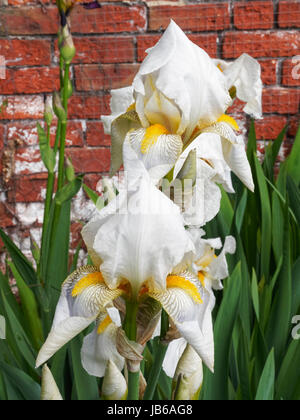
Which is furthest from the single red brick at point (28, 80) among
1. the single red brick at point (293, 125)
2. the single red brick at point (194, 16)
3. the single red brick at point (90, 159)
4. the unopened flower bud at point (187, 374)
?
the unopened flower bud at point (187, 374)

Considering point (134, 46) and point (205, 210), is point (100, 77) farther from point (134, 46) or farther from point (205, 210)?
point (205, 210)

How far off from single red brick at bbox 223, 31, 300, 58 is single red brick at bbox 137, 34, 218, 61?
36 mm

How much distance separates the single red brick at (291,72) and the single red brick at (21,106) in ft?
2.53

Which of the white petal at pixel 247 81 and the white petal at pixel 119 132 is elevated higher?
the white petal at pixel 247 81

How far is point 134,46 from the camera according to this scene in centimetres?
149

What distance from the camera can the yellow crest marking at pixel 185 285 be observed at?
0.40 meters

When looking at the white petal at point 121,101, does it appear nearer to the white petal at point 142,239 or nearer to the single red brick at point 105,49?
the white petal at point 142,239

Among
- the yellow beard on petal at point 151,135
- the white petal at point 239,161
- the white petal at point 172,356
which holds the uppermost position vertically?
the yellow beard on petal at point 151,135

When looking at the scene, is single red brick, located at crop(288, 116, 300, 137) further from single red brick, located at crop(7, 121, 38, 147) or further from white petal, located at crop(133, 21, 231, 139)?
white petal, located at crop(133, 21, 231, 139)

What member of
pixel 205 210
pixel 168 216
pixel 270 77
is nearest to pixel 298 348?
pixel 205 210

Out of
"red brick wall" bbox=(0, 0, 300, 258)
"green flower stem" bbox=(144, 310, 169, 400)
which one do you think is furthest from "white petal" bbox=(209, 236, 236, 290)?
"red brick wall" bbox=(0, 0, 300, 258)

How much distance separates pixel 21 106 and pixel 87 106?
20 centimetres

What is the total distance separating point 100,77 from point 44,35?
204mm

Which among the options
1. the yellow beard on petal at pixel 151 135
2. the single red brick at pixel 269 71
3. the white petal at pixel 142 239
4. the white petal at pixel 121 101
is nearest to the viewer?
the white petal at pixel 142 239
